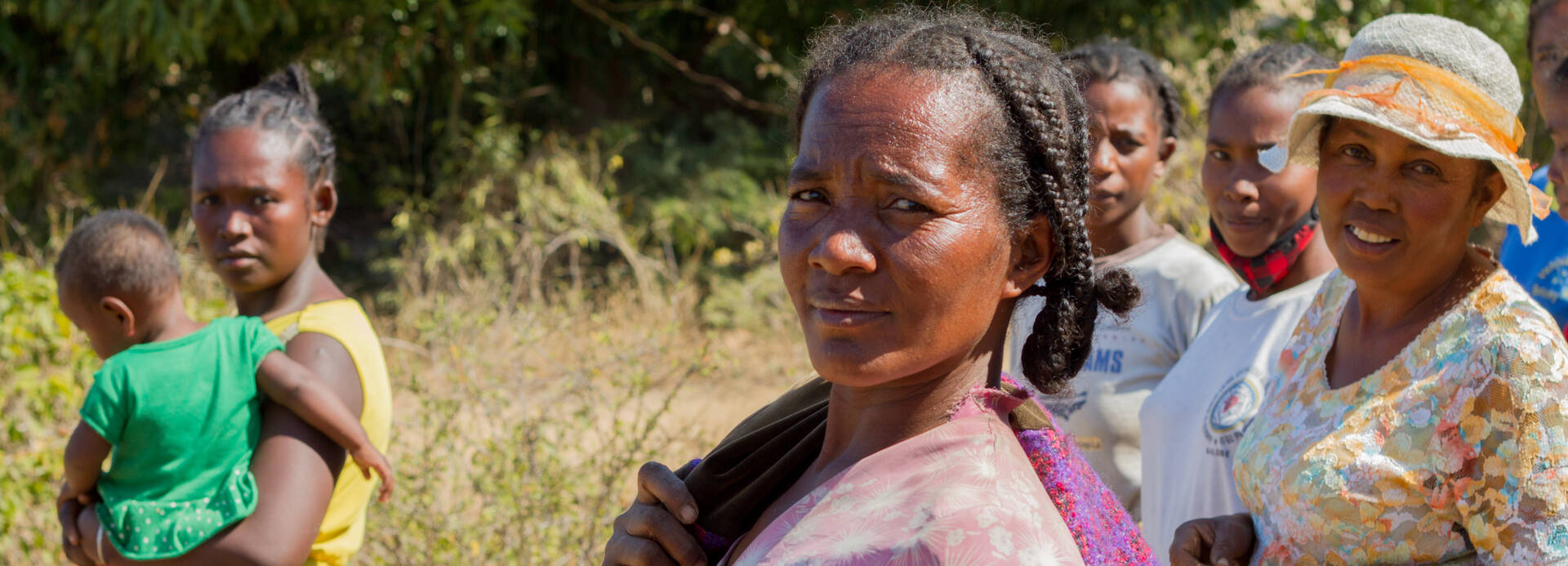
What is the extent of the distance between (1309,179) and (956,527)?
2.00 meters

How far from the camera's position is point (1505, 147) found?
215cm

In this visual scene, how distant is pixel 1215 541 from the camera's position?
7.27 ft

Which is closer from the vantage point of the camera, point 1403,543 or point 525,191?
point 1403,543

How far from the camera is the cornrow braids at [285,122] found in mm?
3047

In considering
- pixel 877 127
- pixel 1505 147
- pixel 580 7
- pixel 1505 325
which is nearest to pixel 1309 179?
pixel 1505 147

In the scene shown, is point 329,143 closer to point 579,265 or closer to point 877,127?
point 877,127

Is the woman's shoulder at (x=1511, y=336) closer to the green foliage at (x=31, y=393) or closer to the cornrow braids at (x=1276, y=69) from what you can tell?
the cornrow braids at (x=1276, y=69)

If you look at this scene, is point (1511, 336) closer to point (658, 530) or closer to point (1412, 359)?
point (1412, 359)

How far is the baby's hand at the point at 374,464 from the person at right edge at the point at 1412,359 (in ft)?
5.87

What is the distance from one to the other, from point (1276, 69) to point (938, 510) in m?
2.08

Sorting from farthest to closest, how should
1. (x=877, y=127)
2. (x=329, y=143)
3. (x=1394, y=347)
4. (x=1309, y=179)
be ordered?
(x=329, y=143) < (x=1309, y=179) < (x=1394, y=347) < (x=877, y=127)

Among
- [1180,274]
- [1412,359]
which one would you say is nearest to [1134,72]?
[1180,274]

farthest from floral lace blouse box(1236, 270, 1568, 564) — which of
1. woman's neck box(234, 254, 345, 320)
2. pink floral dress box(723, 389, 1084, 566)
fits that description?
woman's neck box(234, 254, 345, 320)

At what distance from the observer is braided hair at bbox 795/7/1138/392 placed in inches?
62.3
